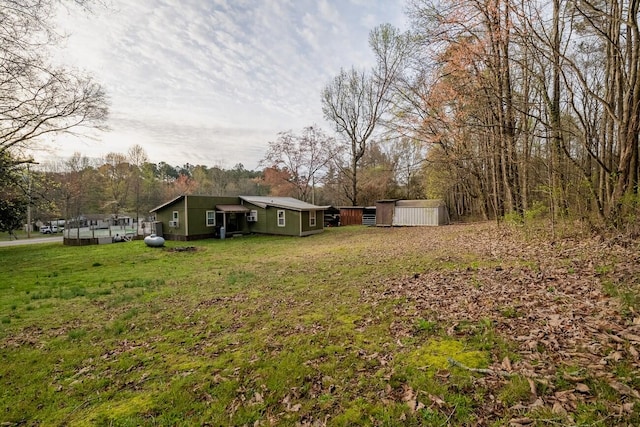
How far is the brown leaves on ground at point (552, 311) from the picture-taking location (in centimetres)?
236

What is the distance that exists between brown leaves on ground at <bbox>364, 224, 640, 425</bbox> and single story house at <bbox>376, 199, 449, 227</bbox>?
48.7ft

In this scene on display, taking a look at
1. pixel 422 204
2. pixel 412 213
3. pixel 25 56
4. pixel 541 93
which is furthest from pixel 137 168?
pixel 541 93

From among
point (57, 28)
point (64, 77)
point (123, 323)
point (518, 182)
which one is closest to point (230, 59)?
point (64, 77)

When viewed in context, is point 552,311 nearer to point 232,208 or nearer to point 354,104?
point 232,208

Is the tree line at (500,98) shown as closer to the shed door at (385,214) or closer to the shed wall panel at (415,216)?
the shed wall panel at (415,216)

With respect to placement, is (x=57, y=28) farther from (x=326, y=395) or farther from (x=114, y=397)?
(x=326, y=395)

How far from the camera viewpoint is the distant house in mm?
19453

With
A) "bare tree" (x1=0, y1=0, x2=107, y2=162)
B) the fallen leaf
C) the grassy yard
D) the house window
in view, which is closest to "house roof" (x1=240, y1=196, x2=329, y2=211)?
the house window

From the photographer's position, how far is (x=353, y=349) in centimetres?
349

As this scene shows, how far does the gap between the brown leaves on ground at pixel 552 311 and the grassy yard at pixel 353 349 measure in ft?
0.06

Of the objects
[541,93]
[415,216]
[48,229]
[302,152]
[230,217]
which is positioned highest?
[302,152]

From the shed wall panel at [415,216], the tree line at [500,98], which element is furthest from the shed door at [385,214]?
the tree line at [500,98]

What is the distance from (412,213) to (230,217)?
13732 millimetres

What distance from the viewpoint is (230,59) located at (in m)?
12.9
